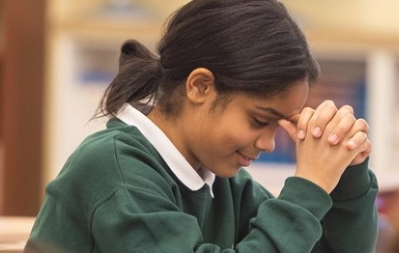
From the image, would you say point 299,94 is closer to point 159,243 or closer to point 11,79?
point 159,243

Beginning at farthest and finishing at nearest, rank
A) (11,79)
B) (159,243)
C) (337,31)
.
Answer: (337,31) < (11,79) < (159,243)

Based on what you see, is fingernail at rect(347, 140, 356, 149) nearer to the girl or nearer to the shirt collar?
the girl

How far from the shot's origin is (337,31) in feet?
10.6

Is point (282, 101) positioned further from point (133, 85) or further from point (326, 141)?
point (133, 85)

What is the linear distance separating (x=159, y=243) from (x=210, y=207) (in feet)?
0.57

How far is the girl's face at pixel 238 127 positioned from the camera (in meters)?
0.85

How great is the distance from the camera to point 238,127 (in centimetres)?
85

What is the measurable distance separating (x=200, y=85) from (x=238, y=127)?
2.2 inches

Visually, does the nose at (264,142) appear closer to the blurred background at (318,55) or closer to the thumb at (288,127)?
the thumb at (288,127)

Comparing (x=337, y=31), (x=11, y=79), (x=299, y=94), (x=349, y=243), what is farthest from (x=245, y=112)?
(x=337, y=31)

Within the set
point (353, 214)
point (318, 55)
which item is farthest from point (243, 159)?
point (318, 55)

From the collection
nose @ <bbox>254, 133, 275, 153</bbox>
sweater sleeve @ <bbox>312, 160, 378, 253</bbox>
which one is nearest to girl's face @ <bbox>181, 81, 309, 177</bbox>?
nose @ <bbox>254, 133, 275, 153</bbox>

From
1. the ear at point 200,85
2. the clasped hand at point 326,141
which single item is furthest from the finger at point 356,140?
the ear at point 200,85

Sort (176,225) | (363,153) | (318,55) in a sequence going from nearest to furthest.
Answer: (176,225), (363,153), (318,55)
